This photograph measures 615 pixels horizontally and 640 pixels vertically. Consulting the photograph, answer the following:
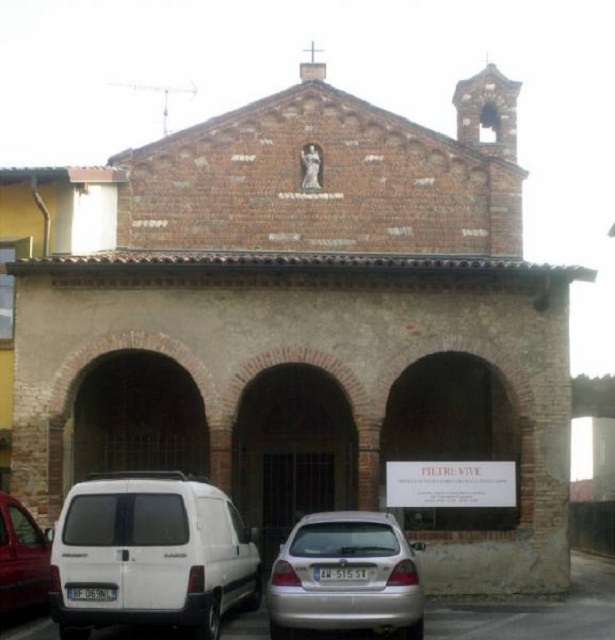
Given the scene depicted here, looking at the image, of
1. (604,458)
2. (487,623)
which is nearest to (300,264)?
(487,623)

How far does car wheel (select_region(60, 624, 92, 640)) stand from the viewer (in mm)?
10383

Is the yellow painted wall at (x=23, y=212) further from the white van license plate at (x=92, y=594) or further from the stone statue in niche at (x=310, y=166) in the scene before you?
the white van license plate at (x=92, y=594)

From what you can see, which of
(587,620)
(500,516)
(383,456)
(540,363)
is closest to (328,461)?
(383,456)

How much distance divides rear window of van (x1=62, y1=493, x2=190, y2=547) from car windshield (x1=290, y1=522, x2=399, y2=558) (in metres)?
1.27

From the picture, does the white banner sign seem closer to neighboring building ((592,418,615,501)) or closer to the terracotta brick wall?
the terracotta brick wall

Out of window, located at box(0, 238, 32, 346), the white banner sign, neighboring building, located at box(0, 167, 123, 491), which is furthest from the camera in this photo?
neighboring building, located at box(0, 167, 123, 491)

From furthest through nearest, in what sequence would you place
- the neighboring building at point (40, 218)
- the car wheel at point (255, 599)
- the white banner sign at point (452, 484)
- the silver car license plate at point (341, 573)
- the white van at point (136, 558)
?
the neighboring building at point (40, 218), the white banner sign at point (452, 484), the car wheel at point (255, 599), the silver car license plate at point (341, 573), the white van at point (136, 558)

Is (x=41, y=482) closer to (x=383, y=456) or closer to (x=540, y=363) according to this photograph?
(x=383, y=456)

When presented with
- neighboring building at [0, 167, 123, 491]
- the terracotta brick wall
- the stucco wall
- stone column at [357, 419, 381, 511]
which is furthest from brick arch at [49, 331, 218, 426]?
the terracotta brick wall

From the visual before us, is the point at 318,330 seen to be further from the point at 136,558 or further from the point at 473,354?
the point at 136,558

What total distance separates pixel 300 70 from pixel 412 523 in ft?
29.9

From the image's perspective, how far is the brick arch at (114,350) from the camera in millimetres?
15398

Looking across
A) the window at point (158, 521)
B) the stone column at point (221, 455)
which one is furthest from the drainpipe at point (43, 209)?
the window at point (158, 521)

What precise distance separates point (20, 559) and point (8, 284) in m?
6.23
